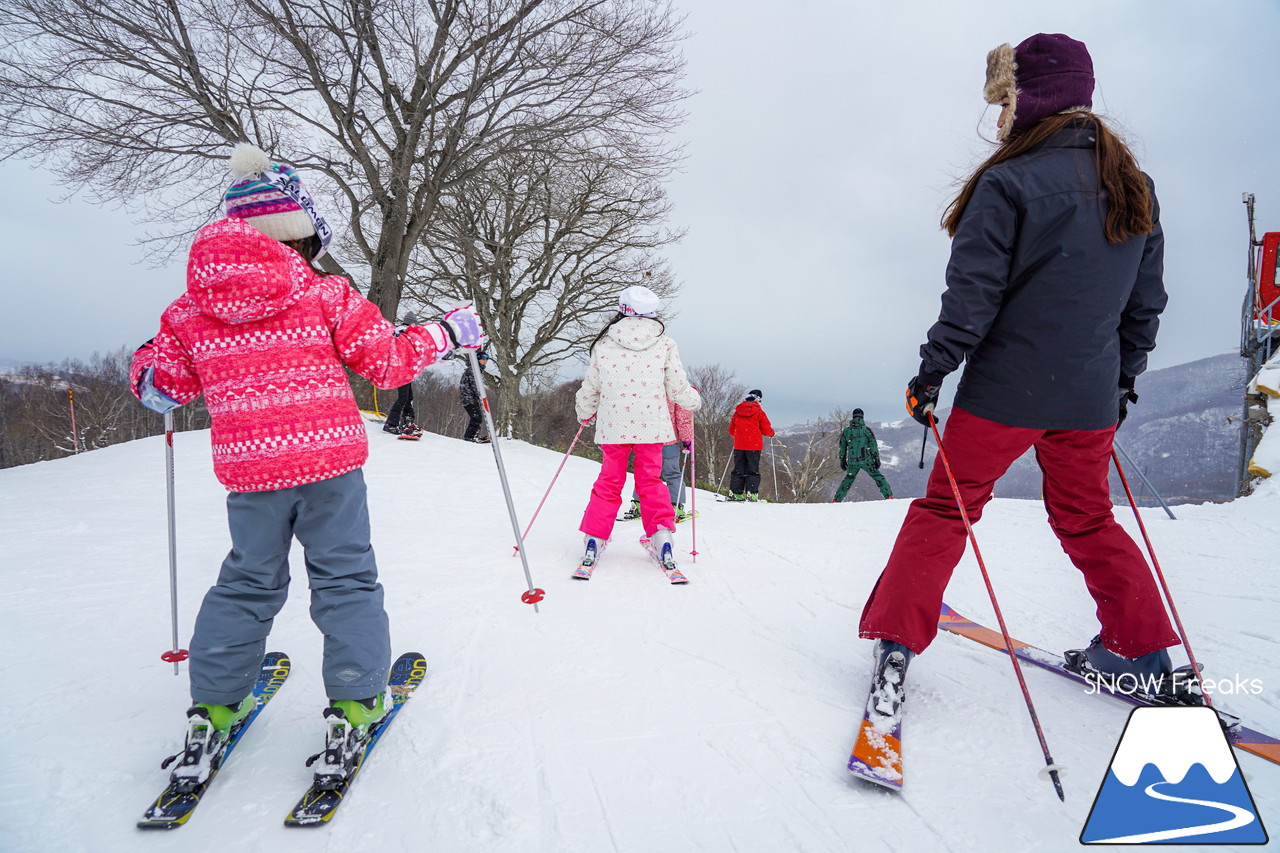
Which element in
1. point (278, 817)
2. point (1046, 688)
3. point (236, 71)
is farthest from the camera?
point (236, 71)

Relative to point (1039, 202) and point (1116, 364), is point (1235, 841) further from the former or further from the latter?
point (1039, 202)

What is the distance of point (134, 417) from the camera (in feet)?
144

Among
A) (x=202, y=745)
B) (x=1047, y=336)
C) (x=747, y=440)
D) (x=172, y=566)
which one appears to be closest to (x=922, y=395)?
(x=1047, y=336)

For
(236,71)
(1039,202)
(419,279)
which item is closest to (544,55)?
(236,71)

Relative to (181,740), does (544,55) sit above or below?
above

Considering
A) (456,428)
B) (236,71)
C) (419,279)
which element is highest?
(236,71)

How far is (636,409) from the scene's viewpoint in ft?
13.6

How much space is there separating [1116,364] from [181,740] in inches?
131

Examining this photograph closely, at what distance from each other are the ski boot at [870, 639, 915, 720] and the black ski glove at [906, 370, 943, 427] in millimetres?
796

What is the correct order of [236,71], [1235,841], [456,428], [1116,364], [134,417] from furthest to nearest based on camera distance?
[456,428] < [134,417] < [236,71] < [1116,364] < [1235,841]

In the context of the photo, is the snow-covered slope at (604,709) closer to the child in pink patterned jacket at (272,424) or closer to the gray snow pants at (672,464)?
the child in pink patterned jacket at (272,424)

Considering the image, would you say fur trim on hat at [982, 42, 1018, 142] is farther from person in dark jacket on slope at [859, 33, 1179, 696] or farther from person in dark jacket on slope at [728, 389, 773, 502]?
person in dark jacket on slope at [728, 389, 773, 502]

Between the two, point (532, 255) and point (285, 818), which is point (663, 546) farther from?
point (532, 255)

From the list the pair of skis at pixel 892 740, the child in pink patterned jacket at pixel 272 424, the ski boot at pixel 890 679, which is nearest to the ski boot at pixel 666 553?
the ski boot at pixel 890 679
